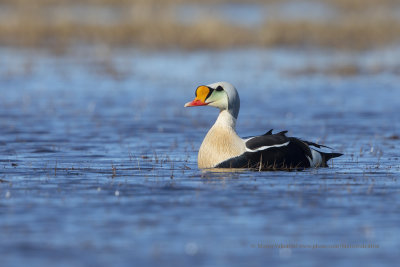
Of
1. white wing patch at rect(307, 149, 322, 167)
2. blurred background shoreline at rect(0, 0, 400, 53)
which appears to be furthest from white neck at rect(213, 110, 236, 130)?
blurred background shoreline at rect(0, 0, 400, 53)

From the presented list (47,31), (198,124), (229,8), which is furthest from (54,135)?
(229,8)

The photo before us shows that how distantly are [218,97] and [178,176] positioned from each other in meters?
1.23

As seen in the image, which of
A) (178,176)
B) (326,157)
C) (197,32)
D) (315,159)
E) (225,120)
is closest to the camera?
(178,176)

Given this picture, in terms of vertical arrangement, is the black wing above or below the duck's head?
below

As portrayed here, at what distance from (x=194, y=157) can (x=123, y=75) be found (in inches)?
427

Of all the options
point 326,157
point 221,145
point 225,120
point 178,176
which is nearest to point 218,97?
point 225,120

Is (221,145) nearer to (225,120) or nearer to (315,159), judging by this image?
(225,120)

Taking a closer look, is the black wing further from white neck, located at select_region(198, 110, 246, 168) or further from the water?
the water

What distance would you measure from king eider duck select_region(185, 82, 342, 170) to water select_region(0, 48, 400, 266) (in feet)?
0.73

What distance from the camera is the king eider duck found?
1038 cm

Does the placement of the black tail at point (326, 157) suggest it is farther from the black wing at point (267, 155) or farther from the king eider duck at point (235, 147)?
the black wing at point (267, 155)

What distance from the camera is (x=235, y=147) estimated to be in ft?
34.1

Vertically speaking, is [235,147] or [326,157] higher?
[235,147]

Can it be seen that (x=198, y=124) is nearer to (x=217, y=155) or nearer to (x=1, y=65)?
(x=217, y=155)
